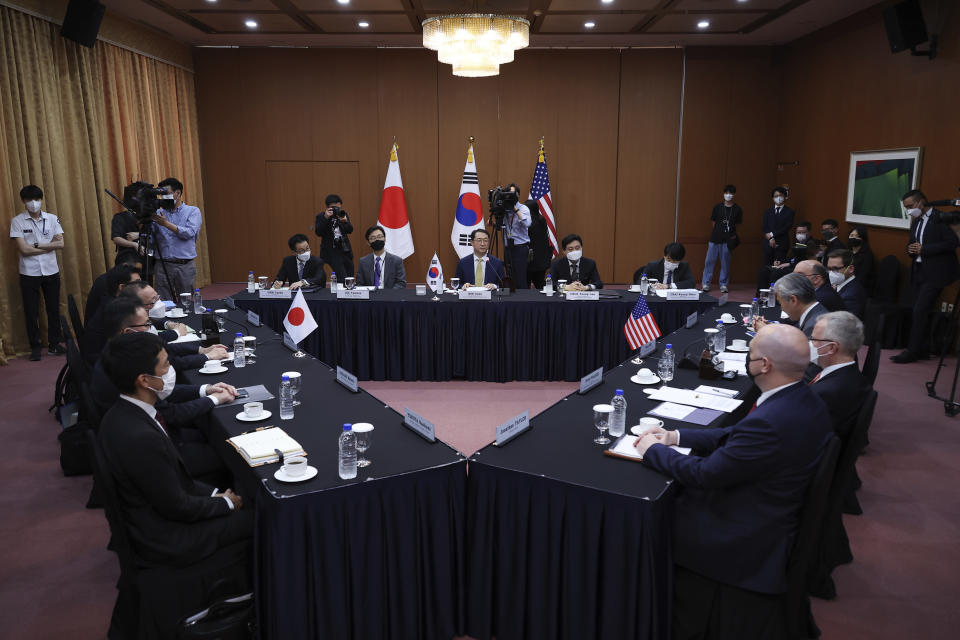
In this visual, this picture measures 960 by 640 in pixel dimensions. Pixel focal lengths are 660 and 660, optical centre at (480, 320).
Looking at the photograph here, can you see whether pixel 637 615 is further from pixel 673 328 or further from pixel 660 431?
pixel 673 328

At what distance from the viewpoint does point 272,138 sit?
10.8 meters

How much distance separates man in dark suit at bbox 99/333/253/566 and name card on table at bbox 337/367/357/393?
41.9 inches

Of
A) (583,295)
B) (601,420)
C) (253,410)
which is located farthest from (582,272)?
(253,410)

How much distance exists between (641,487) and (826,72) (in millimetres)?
9317

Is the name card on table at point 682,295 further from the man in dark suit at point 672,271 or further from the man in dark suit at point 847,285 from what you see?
the man in dark suit at point 847,285

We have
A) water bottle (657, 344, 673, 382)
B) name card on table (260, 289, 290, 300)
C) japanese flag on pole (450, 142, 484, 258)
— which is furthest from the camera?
japanese flag on pole (450, 142, 484, 258)

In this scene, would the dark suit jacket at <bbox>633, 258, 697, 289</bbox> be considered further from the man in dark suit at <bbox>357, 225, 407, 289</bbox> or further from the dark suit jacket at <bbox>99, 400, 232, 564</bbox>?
the dark suit jacket at <bbox>99, 400, 232, 564</bbox>

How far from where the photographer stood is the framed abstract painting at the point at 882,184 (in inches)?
306

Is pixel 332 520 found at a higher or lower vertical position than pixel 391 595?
higher

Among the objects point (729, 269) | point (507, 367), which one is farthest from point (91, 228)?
point (729, 269)

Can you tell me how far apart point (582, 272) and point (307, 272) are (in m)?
2.78

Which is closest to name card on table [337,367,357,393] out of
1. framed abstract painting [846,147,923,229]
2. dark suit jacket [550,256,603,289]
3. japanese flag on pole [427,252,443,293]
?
japanese flag on pole [427,252,443,293]

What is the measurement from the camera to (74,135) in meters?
7.63

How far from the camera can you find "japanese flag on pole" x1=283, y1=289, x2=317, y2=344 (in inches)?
173
